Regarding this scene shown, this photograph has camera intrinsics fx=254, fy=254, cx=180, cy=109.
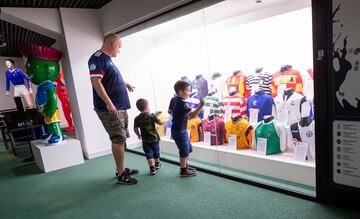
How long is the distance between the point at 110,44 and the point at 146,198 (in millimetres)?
1601

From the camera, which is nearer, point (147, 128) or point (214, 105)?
point (147, 128)

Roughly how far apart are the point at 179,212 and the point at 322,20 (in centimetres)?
177

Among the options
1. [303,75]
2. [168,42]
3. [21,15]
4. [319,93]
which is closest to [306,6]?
[303,75]

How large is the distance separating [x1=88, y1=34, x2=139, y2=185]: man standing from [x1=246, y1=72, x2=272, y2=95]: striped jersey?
1.59 meters

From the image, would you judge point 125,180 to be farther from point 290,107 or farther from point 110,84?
point 290,107

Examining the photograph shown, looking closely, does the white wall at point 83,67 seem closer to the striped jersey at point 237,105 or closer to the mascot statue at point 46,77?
the mascot statue at point 46,77

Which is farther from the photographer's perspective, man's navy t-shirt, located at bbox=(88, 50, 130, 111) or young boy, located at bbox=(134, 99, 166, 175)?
young boy, located at bbox=(134, 99, 166, 175)

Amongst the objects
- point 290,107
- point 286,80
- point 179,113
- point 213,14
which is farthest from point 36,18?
point 290,107

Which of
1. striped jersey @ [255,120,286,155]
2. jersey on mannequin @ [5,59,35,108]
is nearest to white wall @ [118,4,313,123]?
striped jersey @ [255,120,286,155]

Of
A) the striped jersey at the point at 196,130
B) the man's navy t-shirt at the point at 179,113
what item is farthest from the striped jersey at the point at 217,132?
the man's navy t-shirt at the point at 179,113

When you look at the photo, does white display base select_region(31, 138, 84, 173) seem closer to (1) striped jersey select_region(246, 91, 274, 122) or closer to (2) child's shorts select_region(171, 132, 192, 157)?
(2) child's shorts select_region(171, 132, 192, 157)

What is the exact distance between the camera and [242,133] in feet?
9.87

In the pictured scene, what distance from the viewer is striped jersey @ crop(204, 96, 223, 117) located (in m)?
3.46

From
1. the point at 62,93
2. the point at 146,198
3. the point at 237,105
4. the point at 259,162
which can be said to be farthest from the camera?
the point at 62,93
